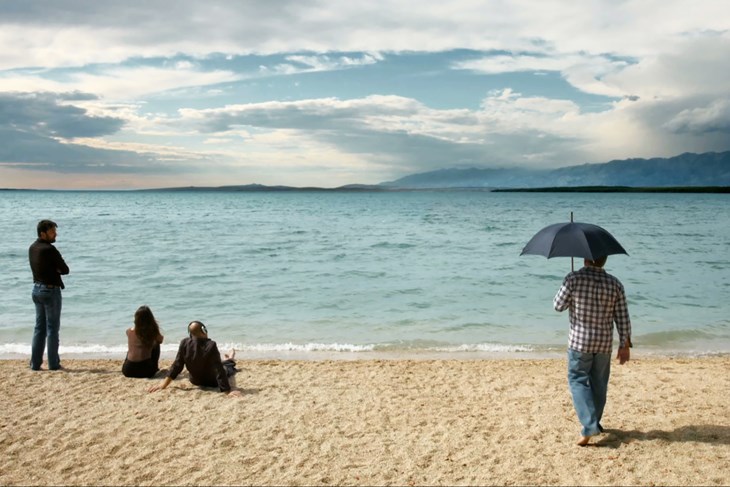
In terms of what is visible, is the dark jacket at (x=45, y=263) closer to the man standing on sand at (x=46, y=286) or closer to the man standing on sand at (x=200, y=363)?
the man standing on sand at (x=46, y=286)

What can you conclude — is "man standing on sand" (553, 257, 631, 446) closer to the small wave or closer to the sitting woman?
the sitting woman

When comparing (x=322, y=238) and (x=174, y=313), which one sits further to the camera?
(x=322, y=238)

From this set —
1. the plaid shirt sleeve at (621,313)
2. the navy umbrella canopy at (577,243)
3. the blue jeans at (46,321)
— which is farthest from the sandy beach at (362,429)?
the navy umbrella canopy at (577,243)

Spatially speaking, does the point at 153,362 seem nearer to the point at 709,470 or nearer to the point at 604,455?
the point at 604,455

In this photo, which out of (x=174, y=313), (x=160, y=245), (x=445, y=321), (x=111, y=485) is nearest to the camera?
(x=111, y=485)

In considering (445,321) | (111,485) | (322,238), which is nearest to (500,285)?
(445,321)

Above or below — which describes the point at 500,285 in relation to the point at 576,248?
below

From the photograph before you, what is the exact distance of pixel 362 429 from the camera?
6305 mm

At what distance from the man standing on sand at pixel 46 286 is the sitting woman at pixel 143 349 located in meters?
1.14

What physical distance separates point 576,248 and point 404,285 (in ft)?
45.3

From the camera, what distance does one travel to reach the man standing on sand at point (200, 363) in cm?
766

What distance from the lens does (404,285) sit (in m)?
19.0

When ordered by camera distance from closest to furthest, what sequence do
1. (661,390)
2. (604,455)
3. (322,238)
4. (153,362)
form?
(604,455) → (661,390) → (153,362) → (322,238)

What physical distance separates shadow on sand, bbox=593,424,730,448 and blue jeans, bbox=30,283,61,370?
7.31 metres
